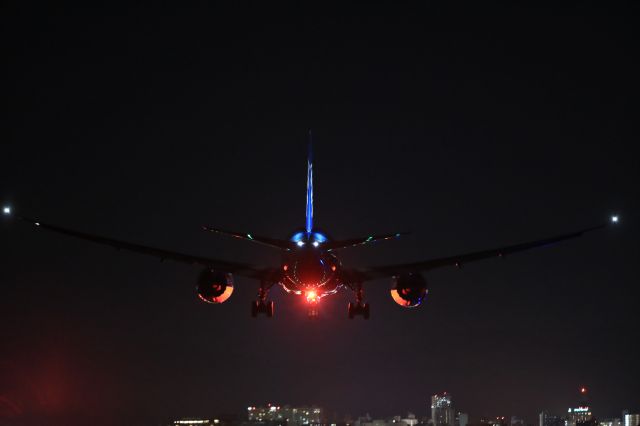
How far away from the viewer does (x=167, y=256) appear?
4469cm

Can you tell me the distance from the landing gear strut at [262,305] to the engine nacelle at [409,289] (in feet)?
21.0

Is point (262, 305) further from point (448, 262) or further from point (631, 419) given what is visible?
point (631, 419)

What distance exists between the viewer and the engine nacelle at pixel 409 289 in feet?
149

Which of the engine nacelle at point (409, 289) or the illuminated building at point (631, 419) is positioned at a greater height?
the engine nacelle at point (409, 289)

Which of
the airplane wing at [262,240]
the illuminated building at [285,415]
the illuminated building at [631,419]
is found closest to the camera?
the airplane wing at [262,240]

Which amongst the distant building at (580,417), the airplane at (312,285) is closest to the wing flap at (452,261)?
the airplane at (312,285)

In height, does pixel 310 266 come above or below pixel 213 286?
below

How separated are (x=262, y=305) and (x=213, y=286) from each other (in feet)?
12.2

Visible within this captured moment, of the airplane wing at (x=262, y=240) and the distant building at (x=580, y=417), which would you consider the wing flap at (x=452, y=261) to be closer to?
the airplane wing at (x=262, y=240)

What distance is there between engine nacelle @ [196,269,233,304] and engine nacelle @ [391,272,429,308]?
824 cm

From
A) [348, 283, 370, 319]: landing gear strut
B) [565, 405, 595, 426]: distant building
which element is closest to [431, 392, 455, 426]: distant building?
[565, 405, 595, 426]: distant building

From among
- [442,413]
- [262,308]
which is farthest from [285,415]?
[262,308]

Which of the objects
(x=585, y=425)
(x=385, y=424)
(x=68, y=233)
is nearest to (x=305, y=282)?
(x=68, y=233)

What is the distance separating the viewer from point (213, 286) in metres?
44.4
